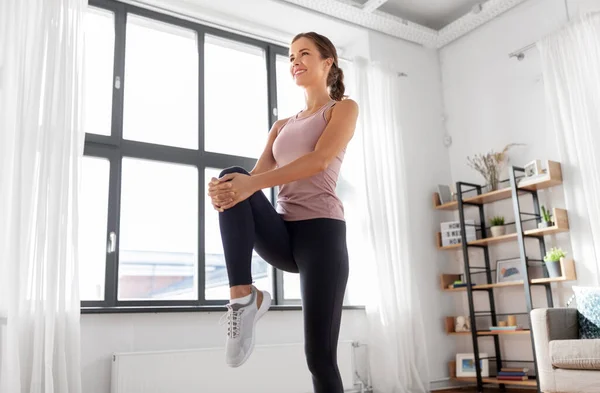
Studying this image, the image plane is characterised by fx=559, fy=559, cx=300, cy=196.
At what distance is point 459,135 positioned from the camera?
5.05 m

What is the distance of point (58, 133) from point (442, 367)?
3.38m

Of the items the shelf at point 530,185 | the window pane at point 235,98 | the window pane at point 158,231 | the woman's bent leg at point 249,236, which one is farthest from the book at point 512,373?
the woman's bent leg at point 249,236

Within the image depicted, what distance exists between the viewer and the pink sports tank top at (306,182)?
1.55m

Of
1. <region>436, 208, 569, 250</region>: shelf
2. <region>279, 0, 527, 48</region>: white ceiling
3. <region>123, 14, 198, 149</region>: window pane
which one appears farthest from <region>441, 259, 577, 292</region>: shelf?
<region>123, 14, 198, 149</region>: window pane

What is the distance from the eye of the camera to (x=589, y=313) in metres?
3.26

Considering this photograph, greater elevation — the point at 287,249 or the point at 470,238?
the point at 470,238

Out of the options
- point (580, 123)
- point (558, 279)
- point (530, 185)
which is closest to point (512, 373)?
point (558, 279)

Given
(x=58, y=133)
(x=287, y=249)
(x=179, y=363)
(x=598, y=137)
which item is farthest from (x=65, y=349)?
(x=598, y=137)

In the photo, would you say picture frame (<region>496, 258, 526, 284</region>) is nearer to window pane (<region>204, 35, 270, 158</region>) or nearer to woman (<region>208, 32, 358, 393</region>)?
window pane (<region>204, 35, 270, 158</region>)

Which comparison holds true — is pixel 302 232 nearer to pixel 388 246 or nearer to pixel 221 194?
pixel 221 194

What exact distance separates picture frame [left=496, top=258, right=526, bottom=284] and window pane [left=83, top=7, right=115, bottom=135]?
3124 millimetres

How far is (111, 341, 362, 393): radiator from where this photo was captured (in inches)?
124

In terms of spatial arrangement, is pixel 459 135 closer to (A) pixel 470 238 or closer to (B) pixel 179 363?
(A) pixel 470 238

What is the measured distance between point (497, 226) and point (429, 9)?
6.64 feet
